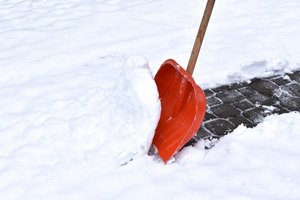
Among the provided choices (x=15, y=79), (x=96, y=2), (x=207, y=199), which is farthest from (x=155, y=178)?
(x=96, y=2)

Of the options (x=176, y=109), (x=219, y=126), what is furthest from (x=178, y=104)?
(x=219, y=126)

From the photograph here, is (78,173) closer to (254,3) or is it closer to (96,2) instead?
(96,2)

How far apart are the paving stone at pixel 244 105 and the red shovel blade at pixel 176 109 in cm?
78

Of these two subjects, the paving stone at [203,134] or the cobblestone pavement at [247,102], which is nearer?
the paving stone at [203,134]

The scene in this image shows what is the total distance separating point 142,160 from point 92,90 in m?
1.00

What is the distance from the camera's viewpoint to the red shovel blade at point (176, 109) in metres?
2.87

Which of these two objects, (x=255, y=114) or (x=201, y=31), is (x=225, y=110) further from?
(x=201, y=31)

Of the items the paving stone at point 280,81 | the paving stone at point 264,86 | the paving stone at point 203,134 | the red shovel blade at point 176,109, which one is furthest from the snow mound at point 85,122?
the paving stone at point 280,81

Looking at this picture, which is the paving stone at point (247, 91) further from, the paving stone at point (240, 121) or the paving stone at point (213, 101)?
the paving stone at point (240, 121)

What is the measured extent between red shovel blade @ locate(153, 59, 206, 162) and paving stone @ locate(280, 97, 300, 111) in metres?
1.07

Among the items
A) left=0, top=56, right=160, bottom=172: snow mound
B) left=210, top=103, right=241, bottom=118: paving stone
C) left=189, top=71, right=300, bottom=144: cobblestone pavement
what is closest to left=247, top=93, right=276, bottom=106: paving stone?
left=189, top=71, right=300, bottom=144: cobblestone pavement

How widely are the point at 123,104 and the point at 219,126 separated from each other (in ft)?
2.60

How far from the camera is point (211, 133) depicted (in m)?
3.36

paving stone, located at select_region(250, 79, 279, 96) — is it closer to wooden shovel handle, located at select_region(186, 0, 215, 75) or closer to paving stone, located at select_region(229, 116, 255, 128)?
paving stone, located at select_region(229, 116, 255, 128)
